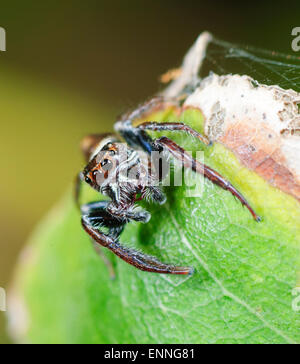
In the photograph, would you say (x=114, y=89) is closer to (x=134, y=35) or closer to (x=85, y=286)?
(x=134, y=35)

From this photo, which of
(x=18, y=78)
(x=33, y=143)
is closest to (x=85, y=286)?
(x=33, y=143)

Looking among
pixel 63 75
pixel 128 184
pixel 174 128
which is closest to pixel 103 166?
pixel 128 184

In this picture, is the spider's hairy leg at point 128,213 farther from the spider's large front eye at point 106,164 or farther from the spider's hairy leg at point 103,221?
the spider's large front eye at point 106,164

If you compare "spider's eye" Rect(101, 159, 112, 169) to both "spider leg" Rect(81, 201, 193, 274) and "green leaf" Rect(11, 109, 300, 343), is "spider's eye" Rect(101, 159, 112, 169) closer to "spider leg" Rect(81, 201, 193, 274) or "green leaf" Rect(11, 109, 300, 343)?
"spider leg" Rect(81, 201, 193, 274)

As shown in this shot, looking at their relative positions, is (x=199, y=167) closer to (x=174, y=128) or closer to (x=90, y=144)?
(x=174, y=128)
